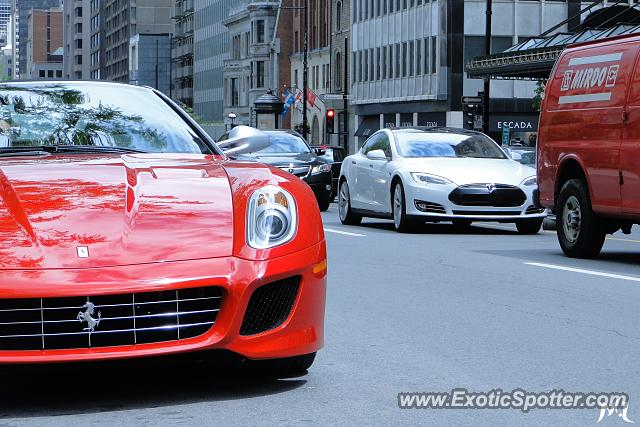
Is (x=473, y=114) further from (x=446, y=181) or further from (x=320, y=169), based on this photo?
(x=446, y=181)

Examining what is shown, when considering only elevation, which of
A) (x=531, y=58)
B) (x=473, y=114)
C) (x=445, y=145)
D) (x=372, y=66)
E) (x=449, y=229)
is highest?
(x=372, y=66)

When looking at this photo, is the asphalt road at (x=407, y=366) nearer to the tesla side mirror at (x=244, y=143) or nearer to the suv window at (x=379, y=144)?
the tesla side mirror at (x=244, y=143)

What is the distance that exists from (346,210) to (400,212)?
9.89 feet

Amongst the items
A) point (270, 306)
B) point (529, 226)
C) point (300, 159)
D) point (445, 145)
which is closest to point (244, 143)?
point (270, 306)

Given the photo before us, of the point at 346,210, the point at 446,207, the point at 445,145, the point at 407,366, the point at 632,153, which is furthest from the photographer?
the point at 346,210

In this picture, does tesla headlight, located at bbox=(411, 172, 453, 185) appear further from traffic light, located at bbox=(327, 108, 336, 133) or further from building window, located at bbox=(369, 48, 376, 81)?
building window, located at bbox=(369, 48, 376, 81)

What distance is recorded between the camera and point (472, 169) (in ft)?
66.0

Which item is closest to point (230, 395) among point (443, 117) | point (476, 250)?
point (476, 250)

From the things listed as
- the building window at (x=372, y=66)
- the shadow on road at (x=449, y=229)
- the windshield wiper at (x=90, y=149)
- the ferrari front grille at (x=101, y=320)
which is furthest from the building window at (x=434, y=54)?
the ferrari front grille at (x=101, y=320)

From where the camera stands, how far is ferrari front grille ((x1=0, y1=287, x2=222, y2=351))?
19.1ft

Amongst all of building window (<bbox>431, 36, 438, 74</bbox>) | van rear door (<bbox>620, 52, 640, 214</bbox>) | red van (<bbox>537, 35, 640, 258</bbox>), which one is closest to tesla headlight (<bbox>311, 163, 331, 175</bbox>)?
red van (<bbox>537, 35, 640, 258</bbox>)

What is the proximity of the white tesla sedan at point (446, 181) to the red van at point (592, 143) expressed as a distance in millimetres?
2891

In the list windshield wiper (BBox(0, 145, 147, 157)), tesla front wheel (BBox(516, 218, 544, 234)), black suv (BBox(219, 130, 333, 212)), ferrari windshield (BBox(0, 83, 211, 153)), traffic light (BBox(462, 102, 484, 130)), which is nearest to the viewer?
windshield wiper (BBox(0, 145, 147, 157))

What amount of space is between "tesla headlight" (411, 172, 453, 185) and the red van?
11.4ft
